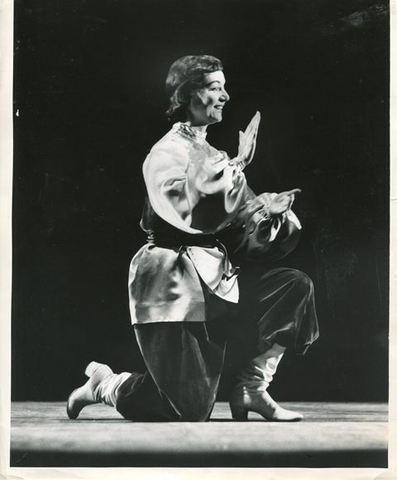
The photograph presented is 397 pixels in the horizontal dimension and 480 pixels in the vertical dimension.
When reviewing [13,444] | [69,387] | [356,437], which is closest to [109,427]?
[69,387]

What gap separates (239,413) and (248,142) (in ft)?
2.26

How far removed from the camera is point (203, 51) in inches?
69.3

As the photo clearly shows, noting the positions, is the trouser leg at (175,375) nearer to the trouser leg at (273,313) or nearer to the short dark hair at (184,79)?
the trouser leg at (273,313)

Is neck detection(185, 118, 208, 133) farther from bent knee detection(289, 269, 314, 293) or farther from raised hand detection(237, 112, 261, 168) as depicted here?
bent knee detection(289, 269, 314, 293)

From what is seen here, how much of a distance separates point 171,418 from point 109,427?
0.16m

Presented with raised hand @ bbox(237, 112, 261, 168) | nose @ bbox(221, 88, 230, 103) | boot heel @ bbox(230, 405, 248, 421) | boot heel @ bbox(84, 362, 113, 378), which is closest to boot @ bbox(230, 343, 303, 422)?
boot heel @ bbox(230, 405, 248, 421)

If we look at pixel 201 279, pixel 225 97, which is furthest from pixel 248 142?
pixel 201 279

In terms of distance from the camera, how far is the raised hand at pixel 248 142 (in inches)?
69.1

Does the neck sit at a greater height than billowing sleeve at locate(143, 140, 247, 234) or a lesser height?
greater

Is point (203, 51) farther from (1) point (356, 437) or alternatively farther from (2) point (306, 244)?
(1) point (356, 437)

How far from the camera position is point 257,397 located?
5.63ft

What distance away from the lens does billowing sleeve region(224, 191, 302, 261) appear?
1.75 meters

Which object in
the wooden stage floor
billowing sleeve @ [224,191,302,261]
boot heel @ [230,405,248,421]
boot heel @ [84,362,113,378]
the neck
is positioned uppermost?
the neck

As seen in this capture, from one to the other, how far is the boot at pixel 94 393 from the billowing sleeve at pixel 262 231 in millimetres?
456
